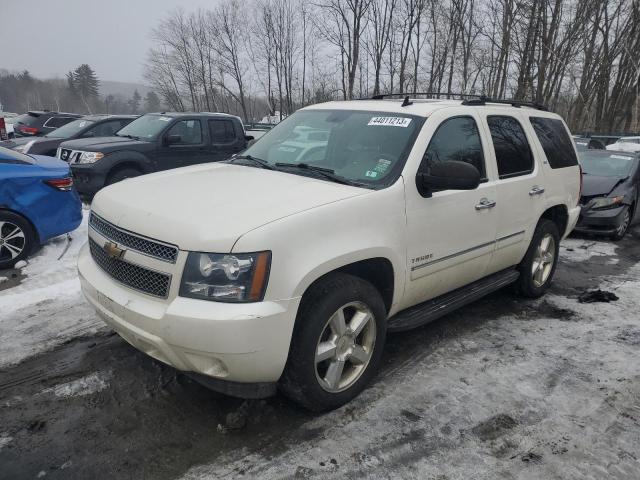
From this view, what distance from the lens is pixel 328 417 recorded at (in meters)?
2.96

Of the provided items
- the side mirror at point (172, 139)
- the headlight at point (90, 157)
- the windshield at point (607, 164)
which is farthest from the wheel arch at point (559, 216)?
the headlight at point (90, 157)

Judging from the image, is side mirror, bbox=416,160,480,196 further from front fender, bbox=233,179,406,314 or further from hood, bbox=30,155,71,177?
hood, bbox=30,155,71,177

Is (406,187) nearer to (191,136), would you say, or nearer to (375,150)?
(375,150)

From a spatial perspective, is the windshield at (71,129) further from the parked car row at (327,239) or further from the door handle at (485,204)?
the door handle at (485,204)

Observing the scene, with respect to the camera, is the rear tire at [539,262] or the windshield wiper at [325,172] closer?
the windshield wiper at [325,172]

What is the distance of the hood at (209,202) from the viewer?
8.11 feet

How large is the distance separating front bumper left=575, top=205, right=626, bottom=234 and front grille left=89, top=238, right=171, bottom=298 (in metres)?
Result: 7.63

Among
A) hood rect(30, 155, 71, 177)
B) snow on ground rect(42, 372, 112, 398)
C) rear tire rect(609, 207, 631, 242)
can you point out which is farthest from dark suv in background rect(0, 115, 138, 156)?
rear tire rect(609, 207, 631, 242)

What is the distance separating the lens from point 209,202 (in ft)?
9.15

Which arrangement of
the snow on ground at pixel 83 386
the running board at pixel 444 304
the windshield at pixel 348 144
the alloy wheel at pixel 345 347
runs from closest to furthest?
the alloy wheel at pixel 345 347
the snow on ground at pixel 83 386
the windshield at pixel 348 144
the running board at pixel 444 304

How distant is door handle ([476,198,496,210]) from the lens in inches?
147

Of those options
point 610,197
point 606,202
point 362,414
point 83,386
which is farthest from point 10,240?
point 610,197

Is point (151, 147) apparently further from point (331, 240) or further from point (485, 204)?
point (331, 240)

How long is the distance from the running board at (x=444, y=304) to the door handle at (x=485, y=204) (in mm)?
721
